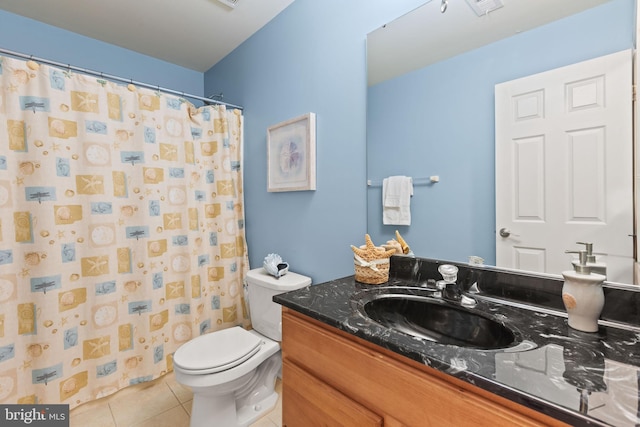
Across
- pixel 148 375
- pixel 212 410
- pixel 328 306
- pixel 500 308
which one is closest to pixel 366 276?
pixel 328 306

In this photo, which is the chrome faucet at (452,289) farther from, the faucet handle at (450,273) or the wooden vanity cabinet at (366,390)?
the wooden vanity cabinet at (366,390)

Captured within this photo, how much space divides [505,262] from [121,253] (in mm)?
1989

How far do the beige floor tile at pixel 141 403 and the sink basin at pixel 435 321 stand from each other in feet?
4.72

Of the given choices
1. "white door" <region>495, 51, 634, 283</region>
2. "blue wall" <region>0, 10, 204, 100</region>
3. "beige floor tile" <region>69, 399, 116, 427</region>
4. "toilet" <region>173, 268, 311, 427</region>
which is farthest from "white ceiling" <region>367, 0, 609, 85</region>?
"beige floor tile" <region>69, 399, 116, 427</region>

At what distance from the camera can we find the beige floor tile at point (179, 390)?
5.51 feet

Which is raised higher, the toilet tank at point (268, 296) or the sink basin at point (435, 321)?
the sink basin at point (435, 321)

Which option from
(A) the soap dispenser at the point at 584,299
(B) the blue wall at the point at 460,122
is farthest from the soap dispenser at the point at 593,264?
(B) the blue wall at the point at 460,122

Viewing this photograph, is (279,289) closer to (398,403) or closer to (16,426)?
(398,403)

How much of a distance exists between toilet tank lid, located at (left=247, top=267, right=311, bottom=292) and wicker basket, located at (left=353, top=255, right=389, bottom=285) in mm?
514

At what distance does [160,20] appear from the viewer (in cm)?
193

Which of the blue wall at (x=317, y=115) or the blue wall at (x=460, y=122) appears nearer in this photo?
the blue wall at (x=460, y=122)

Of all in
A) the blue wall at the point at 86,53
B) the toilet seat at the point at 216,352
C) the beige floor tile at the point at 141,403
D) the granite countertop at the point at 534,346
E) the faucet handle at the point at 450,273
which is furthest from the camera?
the blue wall at the point at 86,53

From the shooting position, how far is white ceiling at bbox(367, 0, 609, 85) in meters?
0.90

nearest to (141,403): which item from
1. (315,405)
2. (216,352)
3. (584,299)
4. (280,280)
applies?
(216,352)
